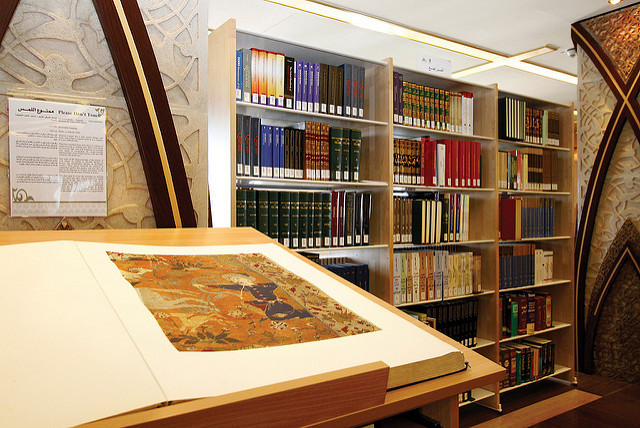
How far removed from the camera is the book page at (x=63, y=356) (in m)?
0.44

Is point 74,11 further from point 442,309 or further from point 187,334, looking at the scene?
point 442,309

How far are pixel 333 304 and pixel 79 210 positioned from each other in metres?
1.00

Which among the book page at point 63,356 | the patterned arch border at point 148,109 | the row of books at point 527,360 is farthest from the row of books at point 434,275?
the book page at point 63,356

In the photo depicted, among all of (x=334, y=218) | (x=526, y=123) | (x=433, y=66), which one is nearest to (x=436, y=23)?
(x=433, y=66)

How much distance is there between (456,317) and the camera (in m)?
3.40

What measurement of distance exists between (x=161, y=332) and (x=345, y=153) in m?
2.29

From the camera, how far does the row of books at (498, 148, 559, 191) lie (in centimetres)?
370

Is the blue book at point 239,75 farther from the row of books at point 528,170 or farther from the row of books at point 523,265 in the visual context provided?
the row of books at point 523,265

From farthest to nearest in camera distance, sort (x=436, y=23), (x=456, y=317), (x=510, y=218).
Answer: (x=436, y=23), (x=510, y=218), (x=456, y=317)

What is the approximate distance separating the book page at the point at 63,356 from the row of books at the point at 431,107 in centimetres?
259

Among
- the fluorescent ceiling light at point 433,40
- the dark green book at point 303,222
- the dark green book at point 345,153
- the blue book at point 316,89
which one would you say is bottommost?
the dark green book at point 303,222

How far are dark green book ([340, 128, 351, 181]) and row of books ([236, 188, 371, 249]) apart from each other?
0.11 meters

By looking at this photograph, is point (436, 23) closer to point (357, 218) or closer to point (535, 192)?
point (535, 192)

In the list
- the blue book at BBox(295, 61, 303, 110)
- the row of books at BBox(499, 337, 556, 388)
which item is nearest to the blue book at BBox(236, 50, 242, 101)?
the blue book at BBox(295, 61, 303, 110)
